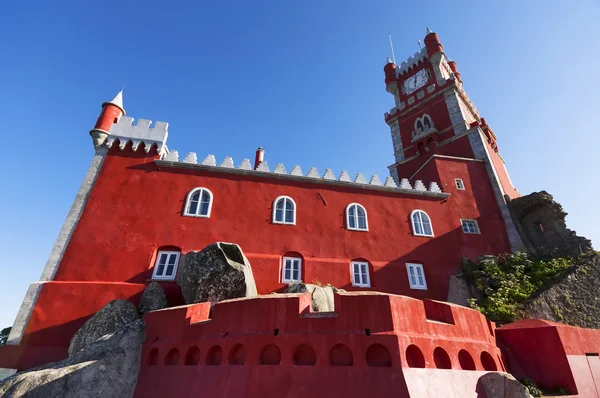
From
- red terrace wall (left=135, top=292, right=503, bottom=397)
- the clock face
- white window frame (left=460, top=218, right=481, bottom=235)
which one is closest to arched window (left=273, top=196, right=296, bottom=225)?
red terrace wall (left=135, top=292, right=503, bottom=397)

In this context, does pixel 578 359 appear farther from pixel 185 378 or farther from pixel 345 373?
pixel 185 378

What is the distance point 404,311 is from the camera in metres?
7.74

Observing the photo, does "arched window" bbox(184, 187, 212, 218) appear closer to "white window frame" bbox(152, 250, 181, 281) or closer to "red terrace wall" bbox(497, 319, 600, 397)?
"white window frame" bbox(152, 250, 181, 281)

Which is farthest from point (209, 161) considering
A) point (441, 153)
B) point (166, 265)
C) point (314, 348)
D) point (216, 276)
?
point (441, 153)

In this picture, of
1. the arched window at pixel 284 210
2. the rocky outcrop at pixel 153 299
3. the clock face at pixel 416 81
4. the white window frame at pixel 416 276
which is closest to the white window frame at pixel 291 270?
the arched window at pixel 284 210

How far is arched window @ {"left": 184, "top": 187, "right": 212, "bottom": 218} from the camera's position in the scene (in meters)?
14.8

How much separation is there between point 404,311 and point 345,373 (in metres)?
2.10

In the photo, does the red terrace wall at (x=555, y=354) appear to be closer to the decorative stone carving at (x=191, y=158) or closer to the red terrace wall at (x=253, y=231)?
the red terrace wall at (x=253, y=231)

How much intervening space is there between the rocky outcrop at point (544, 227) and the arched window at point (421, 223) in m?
5.67

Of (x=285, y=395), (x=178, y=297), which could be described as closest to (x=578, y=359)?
(x=285, y=395)

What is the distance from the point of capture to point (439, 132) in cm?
2412

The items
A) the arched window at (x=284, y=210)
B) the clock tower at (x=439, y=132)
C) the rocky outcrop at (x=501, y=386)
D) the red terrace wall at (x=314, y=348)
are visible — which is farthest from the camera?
the clock tower at (x=439, y=132)

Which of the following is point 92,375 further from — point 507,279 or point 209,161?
point 507,279

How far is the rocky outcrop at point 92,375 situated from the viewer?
8.08 m
